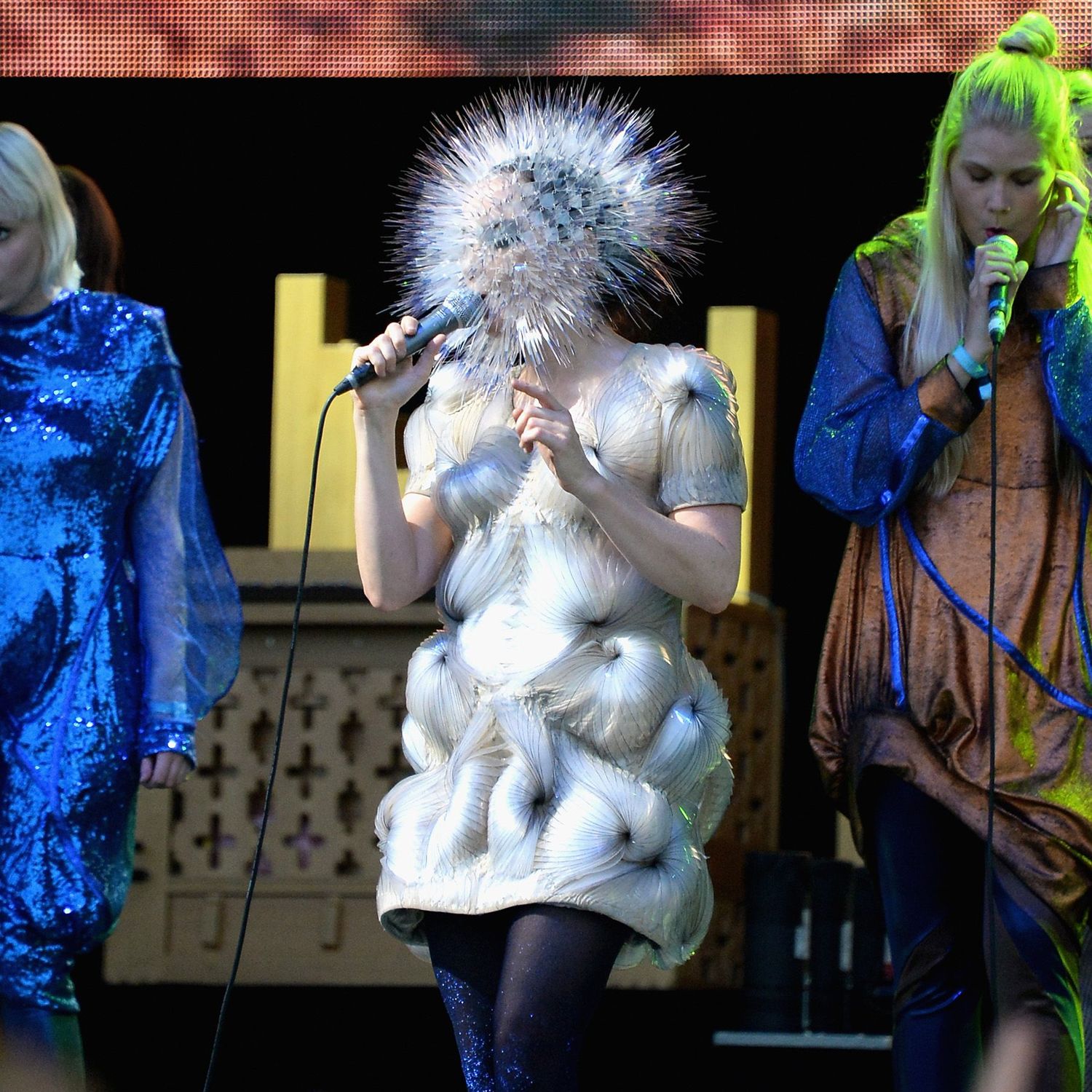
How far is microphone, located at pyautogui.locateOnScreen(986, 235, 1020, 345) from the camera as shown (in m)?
2.75

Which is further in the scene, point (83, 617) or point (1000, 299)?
point (83, 617)

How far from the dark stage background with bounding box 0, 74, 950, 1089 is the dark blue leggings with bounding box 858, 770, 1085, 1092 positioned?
5.64 ft

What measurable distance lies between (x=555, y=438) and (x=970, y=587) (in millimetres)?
667

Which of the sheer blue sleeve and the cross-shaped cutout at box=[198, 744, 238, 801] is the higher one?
the sheer blue sleeve

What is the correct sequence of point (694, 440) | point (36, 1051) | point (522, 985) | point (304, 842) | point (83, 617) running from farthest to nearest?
point (304, 842), point (83, 617), point (36, 1051), point (694, 440), point (522, 985)

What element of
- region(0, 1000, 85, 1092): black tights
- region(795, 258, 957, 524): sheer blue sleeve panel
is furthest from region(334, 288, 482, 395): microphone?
region(0, 1000, 85, 1092): black tights

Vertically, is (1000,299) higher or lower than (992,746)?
higher

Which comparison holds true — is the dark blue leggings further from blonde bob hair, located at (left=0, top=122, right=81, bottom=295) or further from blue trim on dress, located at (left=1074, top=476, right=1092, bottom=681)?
blonde bob hair, located at (left=0, top=122, right=81, bottom=295)

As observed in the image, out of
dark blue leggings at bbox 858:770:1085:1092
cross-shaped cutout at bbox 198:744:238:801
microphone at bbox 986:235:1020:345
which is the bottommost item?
cross-shaped cutout at bbox 198:744:238:801

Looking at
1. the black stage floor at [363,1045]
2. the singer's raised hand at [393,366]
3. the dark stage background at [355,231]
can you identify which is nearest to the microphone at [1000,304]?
the singer's raised hand at [393,366]

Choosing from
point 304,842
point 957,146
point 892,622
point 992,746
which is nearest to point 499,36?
point 957,146

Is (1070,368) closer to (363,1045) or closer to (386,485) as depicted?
(386,485)

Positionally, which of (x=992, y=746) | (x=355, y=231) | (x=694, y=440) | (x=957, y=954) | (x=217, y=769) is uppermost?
(x=355, y=231)

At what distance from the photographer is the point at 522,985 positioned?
8.25 feet
